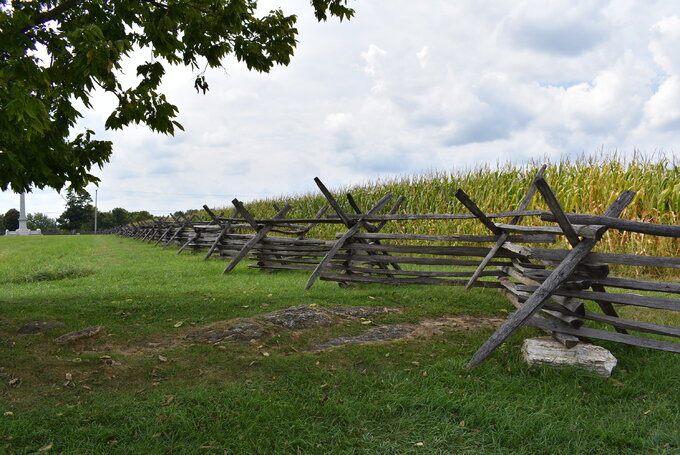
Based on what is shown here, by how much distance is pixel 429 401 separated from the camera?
411 centimetres

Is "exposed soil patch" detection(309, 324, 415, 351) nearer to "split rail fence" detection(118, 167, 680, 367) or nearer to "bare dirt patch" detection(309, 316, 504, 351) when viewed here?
"bare dirt patch" detection(309, 316, 504, 351)

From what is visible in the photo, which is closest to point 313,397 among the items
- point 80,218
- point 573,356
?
point 573,356

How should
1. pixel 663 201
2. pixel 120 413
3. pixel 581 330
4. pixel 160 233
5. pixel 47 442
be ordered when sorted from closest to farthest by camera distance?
1. pixel 47 442
2. pixel 120 413
3. pixel 581 330
4. pixel 663 201
5. pixel 160 233

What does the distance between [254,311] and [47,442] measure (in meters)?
3.60

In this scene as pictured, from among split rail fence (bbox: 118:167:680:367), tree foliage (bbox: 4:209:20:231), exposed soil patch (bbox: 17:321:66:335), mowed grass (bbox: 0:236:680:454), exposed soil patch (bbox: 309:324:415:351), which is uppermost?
tree foliage (bbox: 4:209:20:231)

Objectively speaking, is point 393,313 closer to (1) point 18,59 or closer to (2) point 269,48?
(2) point 269,48

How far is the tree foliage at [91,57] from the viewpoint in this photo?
443cm

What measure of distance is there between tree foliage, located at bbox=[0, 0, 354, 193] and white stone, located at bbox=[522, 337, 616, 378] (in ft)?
17.5

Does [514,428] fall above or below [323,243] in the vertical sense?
below

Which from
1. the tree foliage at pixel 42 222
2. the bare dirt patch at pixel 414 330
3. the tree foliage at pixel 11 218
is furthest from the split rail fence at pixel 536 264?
the tree foliage at pixel 42 222

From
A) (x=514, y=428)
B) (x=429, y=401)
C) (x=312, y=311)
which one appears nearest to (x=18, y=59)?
(x=312, y=311)

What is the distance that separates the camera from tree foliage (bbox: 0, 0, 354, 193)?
14.5 ft

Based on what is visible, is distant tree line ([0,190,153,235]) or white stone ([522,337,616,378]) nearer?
white stone ([522,337,616,378])

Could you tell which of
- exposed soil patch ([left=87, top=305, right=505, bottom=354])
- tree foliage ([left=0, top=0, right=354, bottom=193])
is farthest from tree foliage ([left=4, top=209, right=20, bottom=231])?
exposed soil patch ([left=87, top=305, right=505, bottom=354])
